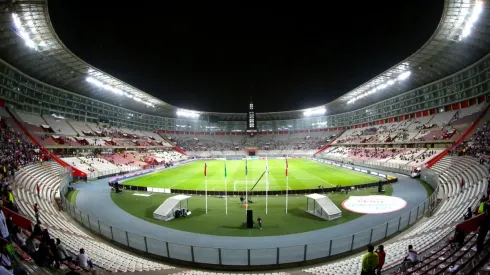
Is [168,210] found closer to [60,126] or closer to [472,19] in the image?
[472,19]

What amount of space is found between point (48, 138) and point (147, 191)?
26.3 meters

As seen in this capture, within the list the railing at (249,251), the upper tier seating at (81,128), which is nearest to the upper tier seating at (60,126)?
the upper tier seating at (81,128)

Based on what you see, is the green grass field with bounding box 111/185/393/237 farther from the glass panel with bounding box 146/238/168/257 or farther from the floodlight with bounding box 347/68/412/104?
the floodlight with bounding box 347/68/412/104

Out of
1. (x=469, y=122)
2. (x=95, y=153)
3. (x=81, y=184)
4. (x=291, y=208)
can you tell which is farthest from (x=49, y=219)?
(x=469, y=122)

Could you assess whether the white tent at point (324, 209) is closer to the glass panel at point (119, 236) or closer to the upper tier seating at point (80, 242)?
the upper tier seating at point (80, 242)

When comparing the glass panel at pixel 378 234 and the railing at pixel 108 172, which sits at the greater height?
the glass panel at pixel 378 234

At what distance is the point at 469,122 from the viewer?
40.8m

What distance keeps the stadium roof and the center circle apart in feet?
77.9

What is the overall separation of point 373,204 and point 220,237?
1581 cm

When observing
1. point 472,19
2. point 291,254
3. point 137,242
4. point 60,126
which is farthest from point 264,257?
point 60,126

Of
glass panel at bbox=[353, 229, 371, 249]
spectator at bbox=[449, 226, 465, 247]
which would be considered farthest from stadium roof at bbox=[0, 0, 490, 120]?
spectator at bbox=[449, 226, 465, 247]

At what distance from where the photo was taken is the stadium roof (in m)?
29.0

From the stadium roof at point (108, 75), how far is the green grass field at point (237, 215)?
76.9 ft

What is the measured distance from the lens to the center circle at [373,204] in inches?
865
